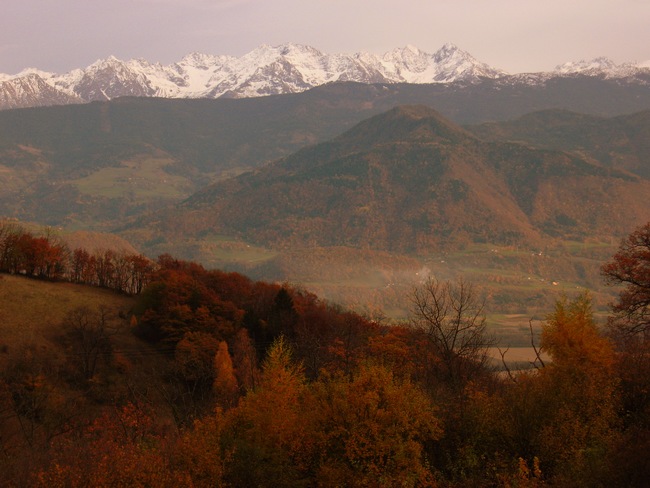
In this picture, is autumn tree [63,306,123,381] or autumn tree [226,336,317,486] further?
autumn tree [63,306,123,381]

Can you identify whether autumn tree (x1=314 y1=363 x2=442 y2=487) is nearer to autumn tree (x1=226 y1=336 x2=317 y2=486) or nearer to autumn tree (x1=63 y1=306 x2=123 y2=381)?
autumn tree (x1=226 y1=336 x2=317 y2=486)

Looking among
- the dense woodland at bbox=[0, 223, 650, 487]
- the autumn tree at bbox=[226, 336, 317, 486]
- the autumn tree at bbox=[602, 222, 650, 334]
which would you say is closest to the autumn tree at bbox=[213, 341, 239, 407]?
the dense woodland at bbox=[0, 223, 650, 487]

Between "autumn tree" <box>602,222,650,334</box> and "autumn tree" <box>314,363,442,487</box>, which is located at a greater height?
"autumn tree" <box>602,222,650,334</box>

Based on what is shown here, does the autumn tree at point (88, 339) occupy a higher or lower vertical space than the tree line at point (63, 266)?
lower

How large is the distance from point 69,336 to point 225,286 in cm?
3081

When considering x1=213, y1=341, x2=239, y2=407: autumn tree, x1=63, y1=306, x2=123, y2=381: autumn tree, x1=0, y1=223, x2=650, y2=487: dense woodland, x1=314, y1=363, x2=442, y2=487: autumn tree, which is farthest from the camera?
x1=63, y1=306, x2=123, y2=381: autumn tree

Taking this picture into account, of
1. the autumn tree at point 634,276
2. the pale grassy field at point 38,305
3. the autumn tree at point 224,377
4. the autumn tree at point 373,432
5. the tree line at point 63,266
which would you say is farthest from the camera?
the tree line at point 63,266

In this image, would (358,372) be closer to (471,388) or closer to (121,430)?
(471,388)

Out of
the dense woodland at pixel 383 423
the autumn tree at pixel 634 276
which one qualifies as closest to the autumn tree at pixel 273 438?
the dense woodland at pixel 383 423

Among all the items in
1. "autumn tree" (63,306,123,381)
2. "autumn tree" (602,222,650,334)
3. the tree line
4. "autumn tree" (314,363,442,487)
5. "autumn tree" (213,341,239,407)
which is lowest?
"autumn tree" (213,341,239,407)

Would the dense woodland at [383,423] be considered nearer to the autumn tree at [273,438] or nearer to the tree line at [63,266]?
the autumn tree at [273,438]

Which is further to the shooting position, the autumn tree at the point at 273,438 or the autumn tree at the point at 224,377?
the autumn tree at the point at 224,377

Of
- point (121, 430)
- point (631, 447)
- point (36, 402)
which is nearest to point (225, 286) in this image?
point (36, 402)

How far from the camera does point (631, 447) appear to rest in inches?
1374
